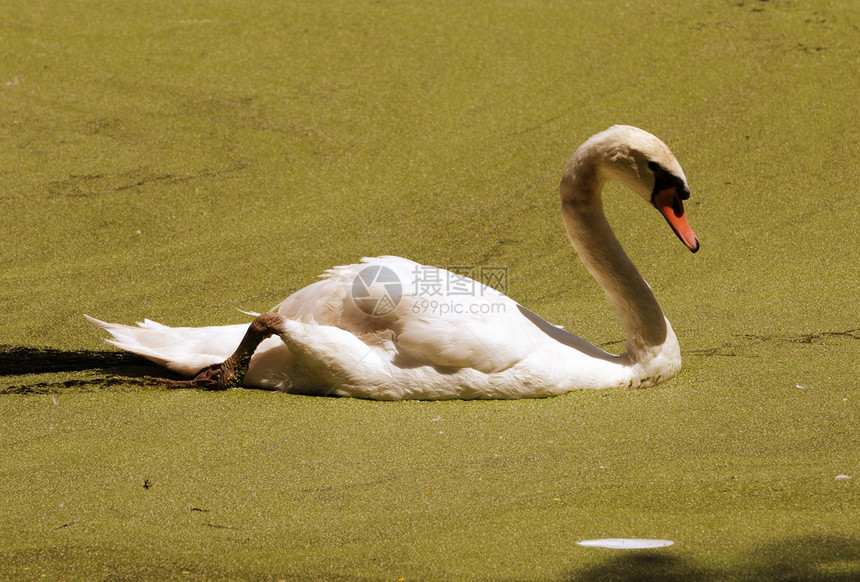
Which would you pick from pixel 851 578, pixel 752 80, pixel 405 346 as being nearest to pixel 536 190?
pixel 752 80

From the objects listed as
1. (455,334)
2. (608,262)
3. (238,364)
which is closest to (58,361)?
(238,364)

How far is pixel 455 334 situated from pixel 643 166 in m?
0.84

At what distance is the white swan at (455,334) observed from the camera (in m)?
2.76

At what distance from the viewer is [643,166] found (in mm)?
2869

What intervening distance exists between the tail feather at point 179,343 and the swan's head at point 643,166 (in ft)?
4.46

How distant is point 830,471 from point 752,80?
151 inches

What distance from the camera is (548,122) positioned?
514 centimetres

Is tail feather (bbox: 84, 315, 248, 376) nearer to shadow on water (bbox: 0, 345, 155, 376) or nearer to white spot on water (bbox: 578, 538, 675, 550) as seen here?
shadow on water (bbox: 0, 345, 155, 376)

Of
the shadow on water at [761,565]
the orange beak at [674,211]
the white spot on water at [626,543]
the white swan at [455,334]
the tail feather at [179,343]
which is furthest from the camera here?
the tail feather at [179,343]

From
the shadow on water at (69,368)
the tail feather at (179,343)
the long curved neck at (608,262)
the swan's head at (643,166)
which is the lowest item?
the shadow on water at (69,368)

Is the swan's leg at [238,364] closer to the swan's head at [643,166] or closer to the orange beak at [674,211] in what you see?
the swan's head at [643,166]

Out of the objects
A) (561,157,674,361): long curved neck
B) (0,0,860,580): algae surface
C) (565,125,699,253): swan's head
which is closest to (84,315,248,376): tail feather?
(0,0,860,580): algae surface

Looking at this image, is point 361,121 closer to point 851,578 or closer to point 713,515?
point 713,515

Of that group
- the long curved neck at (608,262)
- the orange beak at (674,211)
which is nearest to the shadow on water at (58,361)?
the long curved neck at (608,262)
